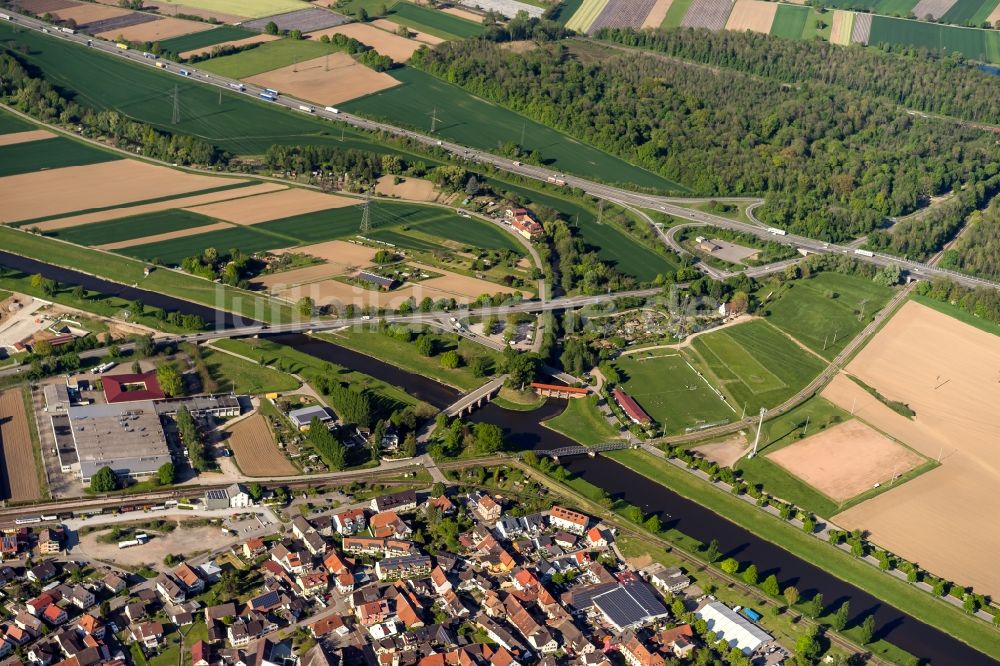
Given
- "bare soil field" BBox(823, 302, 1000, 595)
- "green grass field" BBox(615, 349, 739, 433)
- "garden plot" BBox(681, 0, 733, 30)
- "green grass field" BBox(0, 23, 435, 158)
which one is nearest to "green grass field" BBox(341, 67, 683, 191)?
"green grass field" BBox(0, 23, 435, 158)

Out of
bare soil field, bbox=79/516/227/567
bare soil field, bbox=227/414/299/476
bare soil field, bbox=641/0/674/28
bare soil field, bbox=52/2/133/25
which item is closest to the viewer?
bare soil field, bbox=79/516/227/567

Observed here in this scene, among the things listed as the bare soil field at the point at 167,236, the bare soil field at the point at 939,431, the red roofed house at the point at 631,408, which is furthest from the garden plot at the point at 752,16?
the red roofed house at the point at 631,408

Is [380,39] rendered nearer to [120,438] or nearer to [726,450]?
[120,438]

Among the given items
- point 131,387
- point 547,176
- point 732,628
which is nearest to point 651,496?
point 732,628

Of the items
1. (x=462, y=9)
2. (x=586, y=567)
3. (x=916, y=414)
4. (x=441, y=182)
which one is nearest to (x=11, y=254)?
(x=441, y=182)

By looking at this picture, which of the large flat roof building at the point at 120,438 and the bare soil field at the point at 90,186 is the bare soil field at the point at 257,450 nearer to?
the large flat roof building at the point at 120,438

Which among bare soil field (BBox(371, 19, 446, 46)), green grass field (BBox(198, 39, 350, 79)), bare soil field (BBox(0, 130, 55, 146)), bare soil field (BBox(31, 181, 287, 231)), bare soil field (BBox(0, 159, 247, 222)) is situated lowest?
bare soil field (BBox(31, 181, 287, 231))

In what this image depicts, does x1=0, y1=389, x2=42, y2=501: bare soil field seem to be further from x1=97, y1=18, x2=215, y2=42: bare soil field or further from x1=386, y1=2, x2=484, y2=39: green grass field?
x1=386, y1=2, x2=484, y2=39: green grass field

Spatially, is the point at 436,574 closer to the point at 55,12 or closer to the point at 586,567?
the point at 586,567
